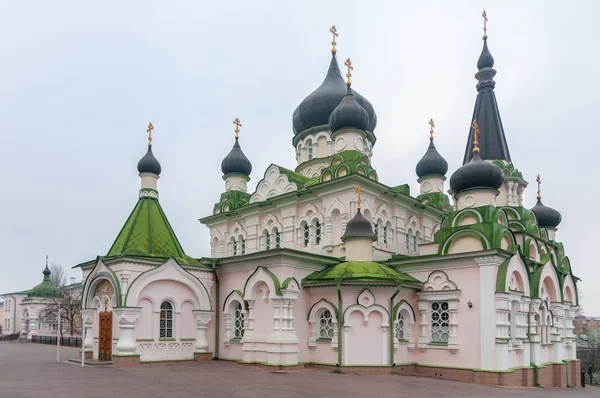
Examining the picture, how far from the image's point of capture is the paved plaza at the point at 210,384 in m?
9.85

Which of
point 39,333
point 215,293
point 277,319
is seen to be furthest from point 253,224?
point 39,333

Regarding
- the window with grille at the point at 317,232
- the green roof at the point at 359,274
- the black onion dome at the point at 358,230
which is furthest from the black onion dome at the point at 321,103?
the green roof at the point at 359,274

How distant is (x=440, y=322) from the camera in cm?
1454

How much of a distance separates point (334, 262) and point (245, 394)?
A: 22.5ft

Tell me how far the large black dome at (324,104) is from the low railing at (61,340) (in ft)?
51.9

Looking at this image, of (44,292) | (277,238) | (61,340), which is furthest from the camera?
(44,292)

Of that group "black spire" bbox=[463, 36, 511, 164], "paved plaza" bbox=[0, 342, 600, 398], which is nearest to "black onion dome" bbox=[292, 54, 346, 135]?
"black spire" bbox=[463, 36, 511, 164]

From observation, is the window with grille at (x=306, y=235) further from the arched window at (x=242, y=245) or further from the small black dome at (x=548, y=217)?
the small black dome at (x=548, y=217)

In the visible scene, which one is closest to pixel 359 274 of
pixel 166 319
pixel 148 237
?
pixel 166 319

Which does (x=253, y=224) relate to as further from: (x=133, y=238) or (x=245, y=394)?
(x=245, y=394)

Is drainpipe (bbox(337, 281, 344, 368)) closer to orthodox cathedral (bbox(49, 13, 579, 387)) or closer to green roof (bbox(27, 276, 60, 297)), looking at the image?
orthodox cathedral (bbox(49, 13, 579, 387))

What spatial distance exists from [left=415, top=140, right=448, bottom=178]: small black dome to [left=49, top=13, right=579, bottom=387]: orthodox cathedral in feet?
8.21

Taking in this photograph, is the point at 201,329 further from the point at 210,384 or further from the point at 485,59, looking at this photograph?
the point at 485,59

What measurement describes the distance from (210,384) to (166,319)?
5089 millimetres
